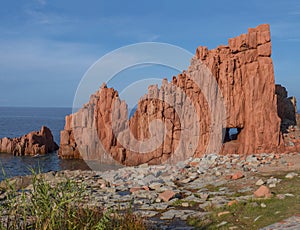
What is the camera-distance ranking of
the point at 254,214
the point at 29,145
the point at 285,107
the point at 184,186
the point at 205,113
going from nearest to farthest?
the point at 254,214, the point at 184,186, the point at 205,113, the point at 285,107, the point at 29,145

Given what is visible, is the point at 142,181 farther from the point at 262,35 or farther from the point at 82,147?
the point at 82,147

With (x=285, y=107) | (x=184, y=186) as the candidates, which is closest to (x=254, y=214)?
(x=184, y=186)

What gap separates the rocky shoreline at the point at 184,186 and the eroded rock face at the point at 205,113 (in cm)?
348

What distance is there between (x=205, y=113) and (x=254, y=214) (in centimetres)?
2296

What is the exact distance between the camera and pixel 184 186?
25453mm

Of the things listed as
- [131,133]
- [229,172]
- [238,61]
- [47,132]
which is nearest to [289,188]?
[229,172]

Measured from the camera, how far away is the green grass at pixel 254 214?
14422 mm

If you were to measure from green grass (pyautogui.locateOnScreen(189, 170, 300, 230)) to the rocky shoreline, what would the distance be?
59cm

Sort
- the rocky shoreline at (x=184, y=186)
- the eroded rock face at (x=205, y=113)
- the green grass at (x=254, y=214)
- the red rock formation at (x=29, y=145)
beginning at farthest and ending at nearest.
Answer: the red rock formation at (x=29, y=145) < the eroded rock face at (x=205, y=113) < the rocky shoreline at (x=184, y=186) < the green grass at (x=254, y=214)

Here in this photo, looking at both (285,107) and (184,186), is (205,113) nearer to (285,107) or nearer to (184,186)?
(285,107)

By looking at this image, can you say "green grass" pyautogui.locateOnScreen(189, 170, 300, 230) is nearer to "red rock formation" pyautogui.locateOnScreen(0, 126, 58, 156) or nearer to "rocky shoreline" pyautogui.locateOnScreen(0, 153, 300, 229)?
"rocky shoreline" pyautogui.locateOnScreen(0, 153, 300, 229)

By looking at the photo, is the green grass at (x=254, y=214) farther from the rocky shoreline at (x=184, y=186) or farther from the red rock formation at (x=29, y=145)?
the red rock formation at (x=29, y=145)

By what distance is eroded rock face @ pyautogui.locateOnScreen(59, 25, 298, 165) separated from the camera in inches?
1369

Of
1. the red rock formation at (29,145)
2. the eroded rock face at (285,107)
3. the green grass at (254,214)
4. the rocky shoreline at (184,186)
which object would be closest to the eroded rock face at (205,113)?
the eroded rock face at (285,107)
